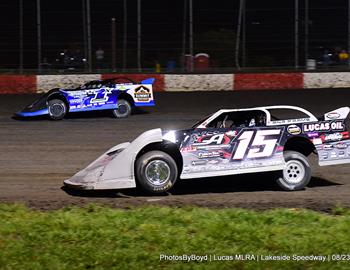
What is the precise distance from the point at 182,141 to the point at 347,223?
272 centimetres

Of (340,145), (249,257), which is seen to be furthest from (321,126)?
(249,257)

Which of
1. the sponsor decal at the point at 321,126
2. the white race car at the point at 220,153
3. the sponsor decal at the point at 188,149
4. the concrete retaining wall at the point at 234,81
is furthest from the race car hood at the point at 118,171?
the concrete retaining wall at the point at 234,81

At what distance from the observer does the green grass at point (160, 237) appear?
15.8 feet

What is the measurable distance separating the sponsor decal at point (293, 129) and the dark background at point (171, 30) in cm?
1512

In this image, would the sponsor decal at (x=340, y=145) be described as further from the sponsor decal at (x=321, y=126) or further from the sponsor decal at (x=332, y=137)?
the sponsor decal at (x=321, y=126)

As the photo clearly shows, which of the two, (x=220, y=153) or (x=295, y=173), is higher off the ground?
(x=220, y=153)

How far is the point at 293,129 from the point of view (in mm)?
8414

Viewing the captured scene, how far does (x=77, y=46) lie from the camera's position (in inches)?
920

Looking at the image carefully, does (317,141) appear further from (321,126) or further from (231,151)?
(231,151)

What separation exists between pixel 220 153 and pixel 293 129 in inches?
39.2

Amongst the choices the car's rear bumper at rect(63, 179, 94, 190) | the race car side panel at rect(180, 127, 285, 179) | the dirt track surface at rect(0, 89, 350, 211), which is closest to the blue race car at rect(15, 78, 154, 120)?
the dirt track surface at rect(0, 89, 350, 211)

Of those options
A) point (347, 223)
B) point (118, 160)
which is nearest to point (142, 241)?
point (347, 223)

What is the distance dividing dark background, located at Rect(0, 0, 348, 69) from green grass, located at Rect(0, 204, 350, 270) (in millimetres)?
16965

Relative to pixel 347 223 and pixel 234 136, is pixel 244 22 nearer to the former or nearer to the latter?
pixel 234 136
